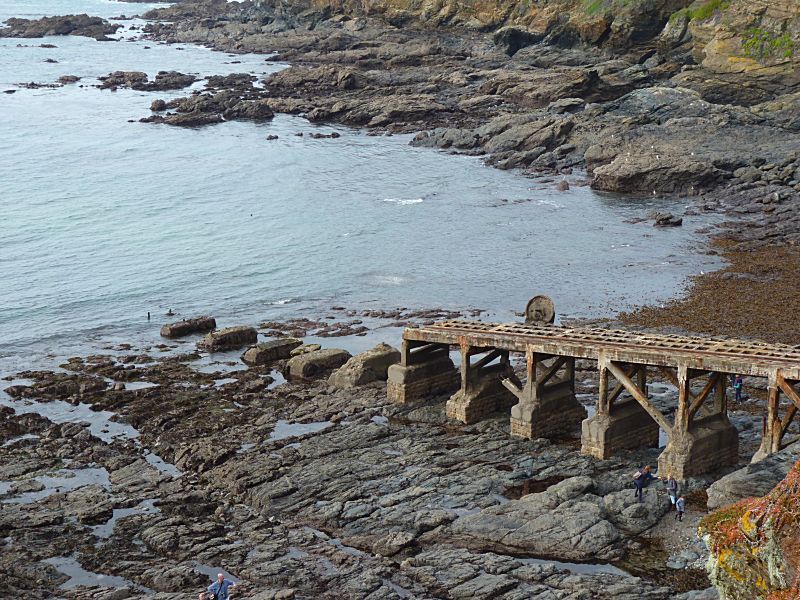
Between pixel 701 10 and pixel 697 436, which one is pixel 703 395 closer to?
pixel 697 436

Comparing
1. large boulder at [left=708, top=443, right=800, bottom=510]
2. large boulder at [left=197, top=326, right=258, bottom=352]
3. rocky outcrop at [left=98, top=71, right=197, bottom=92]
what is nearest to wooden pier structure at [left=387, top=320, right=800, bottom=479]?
large boulder at [left=708, top=443, right=800, bottom=510]

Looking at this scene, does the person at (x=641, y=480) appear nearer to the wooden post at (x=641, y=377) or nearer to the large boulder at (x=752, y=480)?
the large boulder at (x=752, y=480)

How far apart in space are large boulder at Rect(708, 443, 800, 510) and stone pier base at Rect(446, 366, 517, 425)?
370 inches

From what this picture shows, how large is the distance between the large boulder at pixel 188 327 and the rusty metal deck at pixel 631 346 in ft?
50.2

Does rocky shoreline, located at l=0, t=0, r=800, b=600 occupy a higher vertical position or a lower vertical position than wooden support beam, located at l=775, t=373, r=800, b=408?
lower

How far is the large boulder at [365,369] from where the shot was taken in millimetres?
39438

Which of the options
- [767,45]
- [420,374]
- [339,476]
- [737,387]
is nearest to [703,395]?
[737,387]

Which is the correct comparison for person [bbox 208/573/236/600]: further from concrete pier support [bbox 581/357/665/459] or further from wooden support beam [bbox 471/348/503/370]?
wooden support beam [bbox 471/348/503/370]

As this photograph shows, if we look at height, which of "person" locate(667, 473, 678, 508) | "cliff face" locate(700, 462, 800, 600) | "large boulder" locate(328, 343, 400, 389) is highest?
"cliff face" locate(700, 462, 800, 600)

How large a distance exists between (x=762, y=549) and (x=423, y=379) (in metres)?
23.3

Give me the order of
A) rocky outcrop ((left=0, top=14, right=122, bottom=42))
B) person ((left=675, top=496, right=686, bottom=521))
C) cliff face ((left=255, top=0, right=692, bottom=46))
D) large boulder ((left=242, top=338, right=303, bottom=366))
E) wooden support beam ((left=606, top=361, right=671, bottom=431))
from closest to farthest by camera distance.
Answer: person ((left=675, top=496, right=686, bottom=521)) → wooden support beam ((left=606, top=361, right=671, bottom=431)) → large boulder ((left=242, top=338, right=303, bottom=366)) → cliff face ((left=255, top=0, right=692, bottom=46)) → rocky outcrop ((left=0, top=14, right=122, bottom=42))

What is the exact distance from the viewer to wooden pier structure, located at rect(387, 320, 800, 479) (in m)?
29.0

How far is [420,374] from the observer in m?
37.2

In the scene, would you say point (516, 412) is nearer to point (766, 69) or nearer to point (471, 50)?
point (766, 69)
